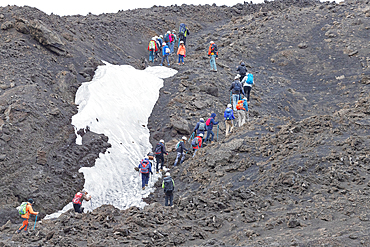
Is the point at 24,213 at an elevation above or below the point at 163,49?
below

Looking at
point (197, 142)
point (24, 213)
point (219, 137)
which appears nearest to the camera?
point (24, 213)

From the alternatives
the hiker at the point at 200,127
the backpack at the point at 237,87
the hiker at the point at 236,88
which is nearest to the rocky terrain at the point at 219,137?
the hiker at the point at 200,127

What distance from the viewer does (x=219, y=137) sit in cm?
1836

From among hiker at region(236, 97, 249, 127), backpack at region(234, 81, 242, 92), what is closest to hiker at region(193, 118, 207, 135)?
hiker at region(236, 97, 249, 127)

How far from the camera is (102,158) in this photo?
1688 cm

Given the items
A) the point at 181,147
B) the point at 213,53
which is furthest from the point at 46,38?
the point at 181,147

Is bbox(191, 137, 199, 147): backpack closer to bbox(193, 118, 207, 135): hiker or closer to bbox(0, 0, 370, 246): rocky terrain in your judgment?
bbox(193, 118, 207, 135): hiker

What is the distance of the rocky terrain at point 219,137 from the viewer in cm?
990

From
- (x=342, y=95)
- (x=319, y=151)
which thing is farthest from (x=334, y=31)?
(x=319, y=151)

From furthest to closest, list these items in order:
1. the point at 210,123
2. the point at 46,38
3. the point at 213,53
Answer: the point at 213,53 → the point at 46,38 → the point at 210,123

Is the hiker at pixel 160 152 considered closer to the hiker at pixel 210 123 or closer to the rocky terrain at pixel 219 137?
the rocky terrain at pixel 219 137

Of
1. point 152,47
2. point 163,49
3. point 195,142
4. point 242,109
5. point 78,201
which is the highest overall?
point 152,47

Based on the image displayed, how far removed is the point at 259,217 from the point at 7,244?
6839mm

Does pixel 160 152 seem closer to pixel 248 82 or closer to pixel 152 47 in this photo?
pixel 248 82
